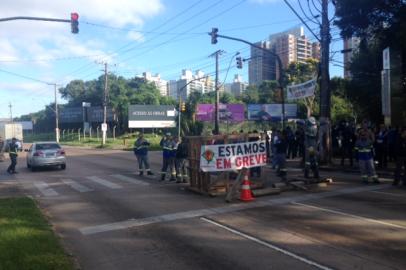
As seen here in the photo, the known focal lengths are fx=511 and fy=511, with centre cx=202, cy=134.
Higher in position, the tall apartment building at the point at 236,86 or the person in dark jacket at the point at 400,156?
the tall apartment building at the point at 236,86

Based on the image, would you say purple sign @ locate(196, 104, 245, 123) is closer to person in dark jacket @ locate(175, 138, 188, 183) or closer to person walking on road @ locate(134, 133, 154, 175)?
person walking on road @ locate(134, 133, 154, 175)

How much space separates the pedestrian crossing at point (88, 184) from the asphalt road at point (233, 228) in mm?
716

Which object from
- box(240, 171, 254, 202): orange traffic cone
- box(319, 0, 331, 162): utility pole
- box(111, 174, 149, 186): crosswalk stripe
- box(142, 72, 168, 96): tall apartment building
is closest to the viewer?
box(240, 171, 254, 202): orange traffic cone

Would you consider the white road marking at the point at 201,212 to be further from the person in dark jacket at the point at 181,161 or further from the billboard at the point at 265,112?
the billboard at the point at 265,112

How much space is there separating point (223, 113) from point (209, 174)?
53.9m

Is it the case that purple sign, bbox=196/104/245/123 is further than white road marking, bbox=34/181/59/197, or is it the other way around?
purple sign, bbox=196/104/245/123

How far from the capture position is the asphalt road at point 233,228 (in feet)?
25.3

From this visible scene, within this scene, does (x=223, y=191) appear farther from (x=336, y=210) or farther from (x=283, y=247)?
(x=283, y=247)

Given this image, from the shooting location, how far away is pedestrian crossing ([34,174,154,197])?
56.7 feet

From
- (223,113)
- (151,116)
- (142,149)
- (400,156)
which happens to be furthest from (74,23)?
(151,116)

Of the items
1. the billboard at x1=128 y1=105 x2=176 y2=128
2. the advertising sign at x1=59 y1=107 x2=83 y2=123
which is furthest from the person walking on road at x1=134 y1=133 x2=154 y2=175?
the advertising sign at x1=59 y1=107 x2=83 y2=123

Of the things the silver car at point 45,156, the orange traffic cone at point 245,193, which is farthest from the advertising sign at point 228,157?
the silver car at point 45,156

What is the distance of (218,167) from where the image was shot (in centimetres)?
1450

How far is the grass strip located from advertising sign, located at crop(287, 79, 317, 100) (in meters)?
15.3
